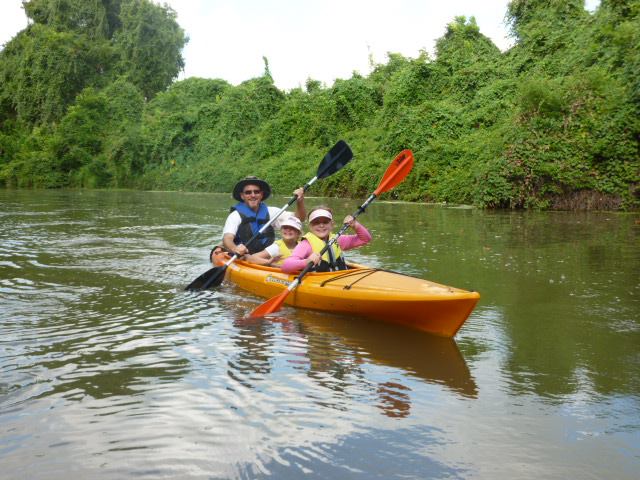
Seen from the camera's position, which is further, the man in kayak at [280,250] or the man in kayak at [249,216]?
the man in kayak at [249,216]

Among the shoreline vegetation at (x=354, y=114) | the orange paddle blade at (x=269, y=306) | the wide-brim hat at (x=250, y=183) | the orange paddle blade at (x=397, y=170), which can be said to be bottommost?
the orange paddle blade at (x=269, y=306)

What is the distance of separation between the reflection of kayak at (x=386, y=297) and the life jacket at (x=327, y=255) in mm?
281

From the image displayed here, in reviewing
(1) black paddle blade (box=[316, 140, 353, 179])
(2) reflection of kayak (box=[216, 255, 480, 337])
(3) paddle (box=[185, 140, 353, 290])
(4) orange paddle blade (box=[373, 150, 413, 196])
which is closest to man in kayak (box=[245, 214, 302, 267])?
(3) paddle (box=[185, 140, 353, 290])

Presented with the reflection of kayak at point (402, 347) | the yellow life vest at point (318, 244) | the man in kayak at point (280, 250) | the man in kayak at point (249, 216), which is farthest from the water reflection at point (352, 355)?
the man in kayak at point (249, 216)

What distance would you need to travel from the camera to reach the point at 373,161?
63.4 feet

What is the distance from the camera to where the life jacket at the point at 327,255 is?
558cm

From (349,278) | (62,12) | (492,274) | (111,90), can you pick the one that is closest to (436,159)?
(492,274)

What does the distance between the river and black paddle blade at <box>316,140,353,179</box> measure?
58.9 inches

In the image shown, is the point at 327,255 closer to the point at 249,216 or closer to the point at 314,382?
the point at 249,216

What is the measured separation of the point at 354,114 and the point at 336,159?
56.2 feet

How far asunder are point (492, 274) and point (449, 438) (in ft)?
13.8

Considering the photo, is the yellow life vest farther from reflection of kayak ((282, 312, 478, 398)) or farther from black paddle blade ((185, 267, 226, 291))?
black paddle blade ((185, 267, 226, 291))

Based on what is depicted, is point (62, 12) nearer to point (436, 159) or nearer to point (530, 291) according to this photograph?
point (436, 159)

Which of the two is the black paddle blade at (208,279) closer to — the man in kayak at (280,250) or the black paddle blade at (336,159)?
the man in kayak at (280,250)
